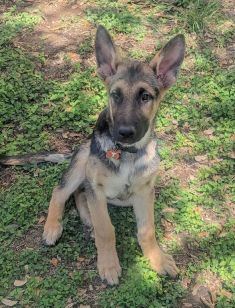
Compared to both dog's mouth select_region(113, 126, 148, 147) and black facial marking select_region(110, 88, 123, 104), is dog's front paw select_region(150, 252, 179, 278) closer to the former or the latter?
dog's mouth select_region(113, 126, 148, 147)

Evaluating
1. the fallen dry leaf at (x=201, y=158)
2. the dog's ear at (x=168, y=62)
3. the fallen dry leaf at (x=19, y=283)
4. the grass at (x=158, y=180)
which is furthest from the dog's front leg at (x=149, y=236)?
the fallen dry leaf at (x=201, y=158)

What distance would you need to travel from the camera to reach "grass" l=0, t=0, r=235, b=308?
5.05 meters

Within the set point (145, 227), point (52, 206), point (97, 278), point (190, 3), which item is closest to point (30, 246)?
point (52, 206)

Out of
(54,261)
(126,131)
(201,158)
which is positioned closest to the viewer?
(126,131)

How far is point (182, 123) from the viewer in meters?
7.02

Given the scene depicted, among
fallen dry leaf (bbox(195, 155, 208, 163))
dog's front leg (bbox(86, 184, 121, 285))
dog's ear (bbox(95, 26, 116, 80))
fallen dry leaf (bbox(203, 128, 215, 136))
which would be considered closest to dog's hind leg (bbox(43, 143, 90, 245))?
dog's front leg (bbox(86, 184, 121, 285))

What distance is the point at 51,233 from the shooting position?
5.36 m

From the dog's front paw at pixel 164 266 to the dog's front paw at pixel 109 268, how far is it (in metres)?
0.35

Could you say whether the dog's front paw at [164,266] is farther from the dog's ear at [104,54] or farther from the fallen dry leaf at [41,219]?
the dog's ear at [104,54]

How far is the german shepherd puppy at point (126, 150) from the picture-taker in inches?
181

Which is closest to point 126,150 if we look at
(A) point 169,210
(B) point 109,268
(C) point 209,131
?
(B) point 109,268

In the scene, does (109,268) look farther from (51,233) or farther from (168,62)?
(168,62)

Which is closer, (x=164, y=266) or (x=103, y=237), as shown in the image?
(x=103, y=237)

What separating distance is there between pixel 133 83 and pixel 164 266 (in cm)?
181
